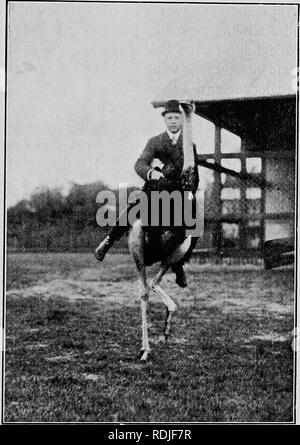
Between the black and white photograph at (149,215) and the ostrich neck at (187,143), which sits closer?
the black and white photograph at (149,215)

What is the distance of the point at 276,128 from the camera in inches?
179

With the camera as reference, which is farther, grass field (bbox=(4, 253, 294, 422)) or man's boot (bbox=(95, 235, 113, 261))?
man's boot (bbox=(95, 235, 113, 261))

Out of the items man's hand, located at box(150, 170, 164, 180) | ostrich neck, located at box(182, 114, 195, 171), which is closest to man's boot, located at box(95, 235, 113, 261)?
man's hand, located at box(150, 170, 164, 180)

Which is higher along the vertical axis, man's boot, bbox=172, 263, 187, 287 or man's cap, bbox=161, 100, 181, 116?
man's cap, bbox=161, 100, 181, 116

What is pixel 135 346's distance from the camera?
4520 millimetres

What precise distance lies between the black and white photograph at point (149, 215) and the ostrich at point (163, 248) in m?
0.01

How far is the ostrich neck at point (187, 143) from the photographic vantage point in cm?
454

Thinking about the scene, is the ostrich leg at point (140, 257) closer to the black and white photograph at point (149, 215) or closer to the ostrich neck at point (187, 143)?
the black and white photograph at point (149, 215)

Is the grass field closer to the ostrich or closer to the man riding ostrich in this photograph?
the ostrich

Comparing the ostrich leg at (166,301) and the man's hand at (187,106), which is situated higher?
the man's hand at (187,106)

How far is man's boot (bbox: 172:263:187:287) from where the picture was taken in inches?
179

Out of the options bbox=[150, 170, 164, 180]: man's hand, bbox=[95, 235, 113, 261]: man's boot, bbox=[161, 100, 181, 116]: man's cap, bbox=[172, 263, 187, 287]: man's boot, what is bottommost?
bbox=[172, 263, 187, 287]: man's boot

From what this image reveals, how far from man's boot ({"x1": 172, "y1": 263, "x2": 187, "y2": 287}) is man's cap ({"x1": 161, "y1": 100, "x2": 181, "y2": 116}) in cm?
117

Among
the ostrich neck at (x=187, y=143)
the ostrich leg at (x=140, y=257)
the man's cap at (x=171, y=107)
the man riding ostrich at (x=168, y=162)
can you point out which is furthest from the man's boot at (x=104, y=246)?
the man's cap at (x=171, y=107)
